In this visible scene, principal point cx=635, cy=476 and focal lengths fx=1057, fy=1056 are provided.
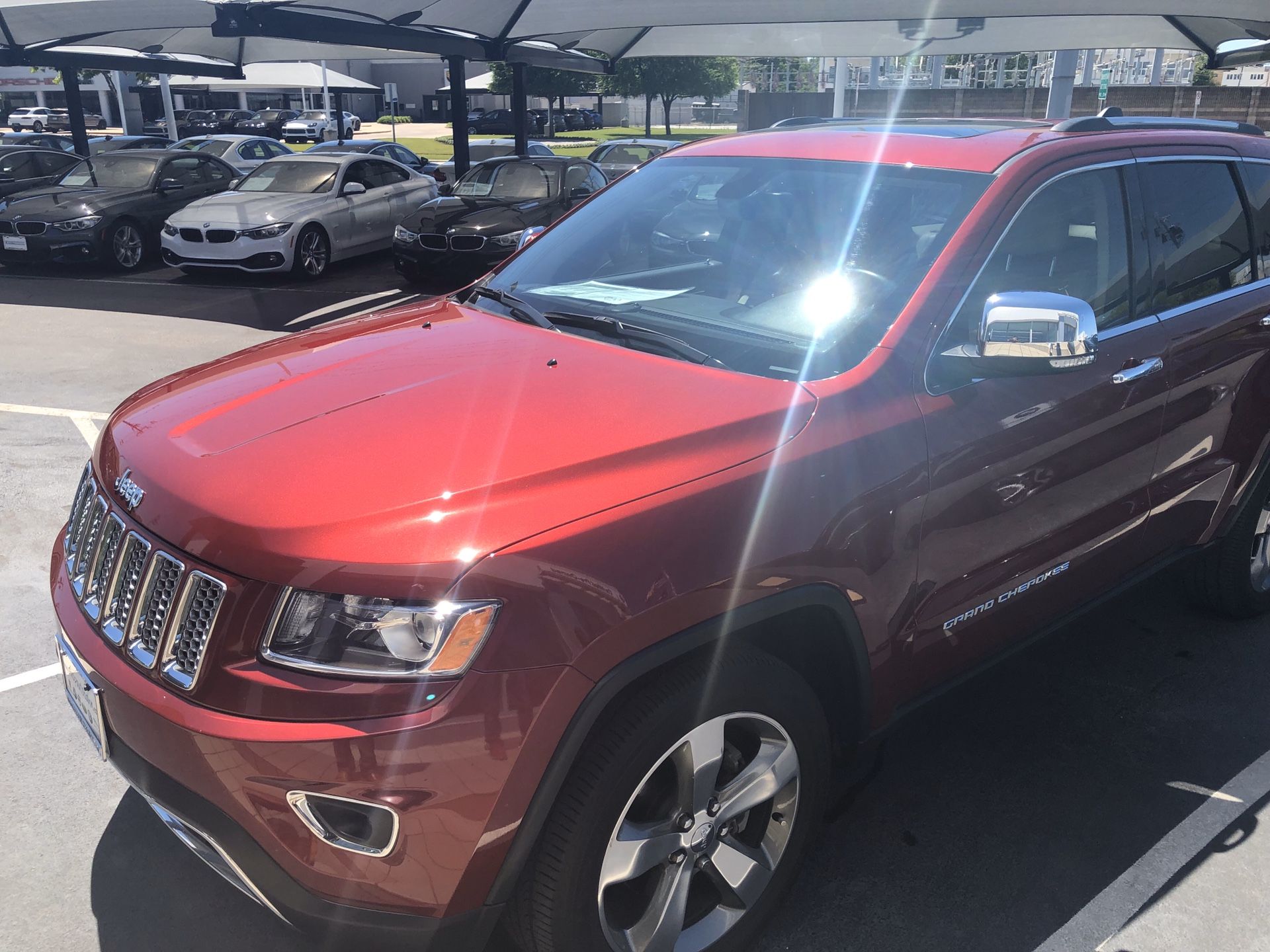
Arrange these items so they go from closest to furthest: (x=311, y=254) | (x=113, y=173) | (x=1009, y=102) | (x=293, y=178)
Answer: (x=311, y=254) < (x=293, y=178) < (x=113, y=173) < (x=1009, y=102)

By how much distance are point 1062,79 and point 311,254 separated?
37.0 feet

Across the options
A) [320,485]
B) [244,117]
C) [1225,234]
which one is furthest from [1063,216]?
[244,117]

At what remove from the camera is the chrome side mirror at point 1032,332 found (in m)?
2.50

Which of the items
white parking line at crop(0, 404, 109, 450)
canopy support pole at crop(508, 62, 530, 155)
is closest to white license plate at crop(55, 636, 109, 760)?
white parking line at crop(0, 404, 109, 450)

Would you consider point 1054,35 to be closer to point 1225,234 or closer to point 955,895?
point 1225,234

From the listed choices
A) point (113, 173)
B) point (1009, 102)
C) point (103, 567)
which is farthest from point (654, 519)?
point (1009, 102)

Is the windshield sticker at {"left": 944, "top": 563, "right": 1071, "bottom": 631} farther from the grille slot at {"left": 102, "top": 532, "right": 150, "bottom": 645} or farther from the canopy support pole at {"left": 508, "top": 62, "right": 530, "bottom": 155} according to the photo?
the canopy support pole at {"left": 508, "top": 62, "right": 530, "bottom": 155}

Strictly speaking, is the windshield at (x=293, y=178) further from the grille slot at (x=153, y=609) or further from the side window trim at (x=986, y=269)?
the grille slot at (x=153, y=609)

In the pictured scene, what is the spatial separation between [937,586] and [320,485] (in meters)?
1.50

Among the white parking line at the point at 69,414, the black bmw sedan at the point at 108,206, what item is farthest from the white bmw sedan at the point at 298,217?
the white parking line at the point at 69,414

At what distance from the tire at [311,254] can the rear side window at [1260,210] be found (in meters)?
10.8

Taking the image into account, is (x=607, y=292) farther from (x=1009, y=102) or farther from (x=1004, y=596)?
(x=1009, y=102)

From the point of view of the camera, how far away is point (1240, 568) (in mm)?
4133

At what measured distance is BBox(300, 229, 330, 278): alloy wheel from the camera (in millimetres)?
12711
